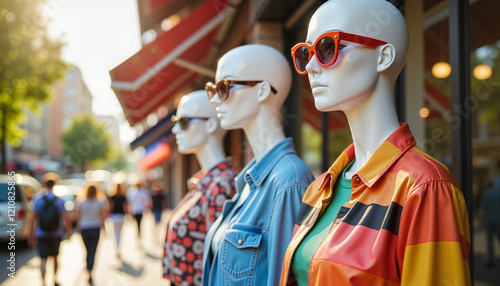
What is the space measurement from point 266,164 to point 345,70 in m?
0.84

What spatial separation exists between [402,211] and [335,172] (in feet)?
1.45

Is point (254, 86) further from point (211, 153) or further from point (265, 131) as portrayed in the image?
point (211, 153)

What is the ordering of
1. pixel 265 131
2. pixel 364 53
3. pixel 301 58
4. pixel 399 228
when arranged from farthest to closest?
pixel 265 131 < pixel 301 58 < pixel 364 53 < pixel 399 228

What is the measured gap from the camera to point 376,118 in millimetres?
1520

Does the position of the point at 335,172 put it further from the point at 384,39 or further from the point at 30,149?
the point at 30,149

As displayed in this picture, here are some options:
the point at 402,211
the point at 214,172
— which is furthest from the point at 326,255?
the point at 214,172

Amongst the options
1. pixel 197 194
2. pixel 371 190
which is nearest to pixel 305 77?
pixel 197 194

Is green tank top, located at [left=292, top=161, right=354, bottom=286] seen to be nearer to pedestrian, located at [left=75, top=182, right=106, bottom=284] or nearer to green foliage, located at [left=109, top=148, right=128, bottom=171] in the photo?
A: pedestrian, located at [left=75, top=182, right=106, bottom=284]

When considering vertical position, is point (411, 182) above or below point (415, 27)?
below

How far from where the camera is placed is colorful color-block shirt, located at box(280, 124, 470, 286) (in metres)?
1.12

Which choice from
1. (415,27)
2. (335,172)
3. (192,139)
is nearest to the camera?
(335,172)

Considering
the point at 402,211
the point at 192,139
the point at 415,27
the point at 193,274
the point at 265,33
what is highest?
the point at 265,33

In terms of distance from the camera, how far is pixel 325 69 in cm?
157

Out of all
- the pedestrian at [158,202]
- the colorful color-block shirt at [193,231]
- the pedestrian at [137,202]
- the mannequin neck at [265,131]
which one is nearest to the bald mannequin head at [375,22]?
the mannequin neck at [265,131]
